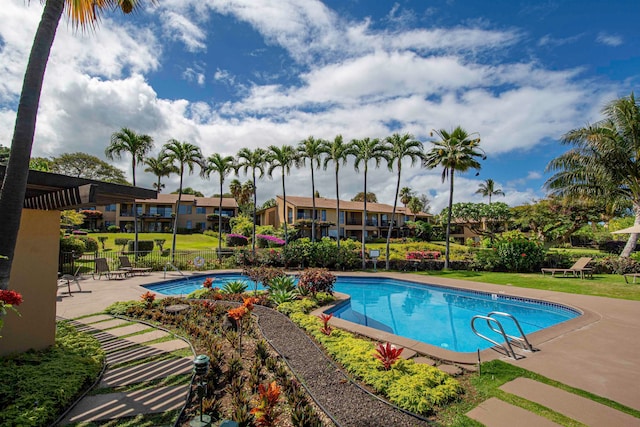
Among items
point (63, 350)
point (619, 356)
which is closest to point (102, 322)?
point (63, 350)

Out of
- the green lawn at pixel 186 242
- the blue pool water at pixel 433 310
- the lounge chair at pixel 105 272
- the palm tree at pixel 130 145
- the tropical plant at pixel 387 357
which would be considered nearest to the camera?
the tropical plant at pixel 387 357

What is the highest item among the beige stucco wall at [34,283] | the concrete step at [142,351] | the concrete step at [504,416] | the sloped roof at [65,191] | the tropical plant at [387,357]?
the sloped roof at [65,191]

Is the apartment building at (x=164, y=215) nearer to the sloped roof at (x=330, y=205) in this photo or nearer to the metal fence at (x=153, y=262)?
the sloped roof at (x=330, y=205)

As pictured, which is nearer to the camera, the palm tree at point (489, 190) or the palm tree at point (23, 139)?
the palm tree at point (23, 139)

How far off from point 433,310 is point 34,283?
38.4 ft

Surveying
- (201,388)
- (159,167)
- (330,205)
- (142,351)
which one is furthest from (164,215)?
(201,388)

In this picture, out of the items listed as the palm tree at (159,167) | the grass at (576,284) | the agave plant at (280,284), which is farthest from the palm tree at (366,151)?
the palm tree at (159,167)

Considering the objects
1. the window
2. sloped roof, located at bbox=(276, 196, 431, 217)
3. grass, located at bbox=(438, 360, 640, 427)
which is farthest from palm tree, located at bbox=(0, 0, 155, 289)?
the window

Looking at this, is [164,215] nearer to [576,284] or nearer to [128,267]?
[128,267]

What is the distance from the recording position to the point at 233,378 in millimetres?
4727

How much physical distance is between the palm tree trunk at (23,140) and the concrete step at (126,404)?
5.99 ft

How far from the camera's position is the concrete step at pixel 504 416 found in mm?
3646

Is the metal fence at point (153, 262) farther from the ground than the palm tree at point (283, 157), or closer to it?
closer to it

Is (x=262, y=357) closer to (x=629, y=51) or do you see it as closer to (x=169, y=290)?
(x=169, y=290)
